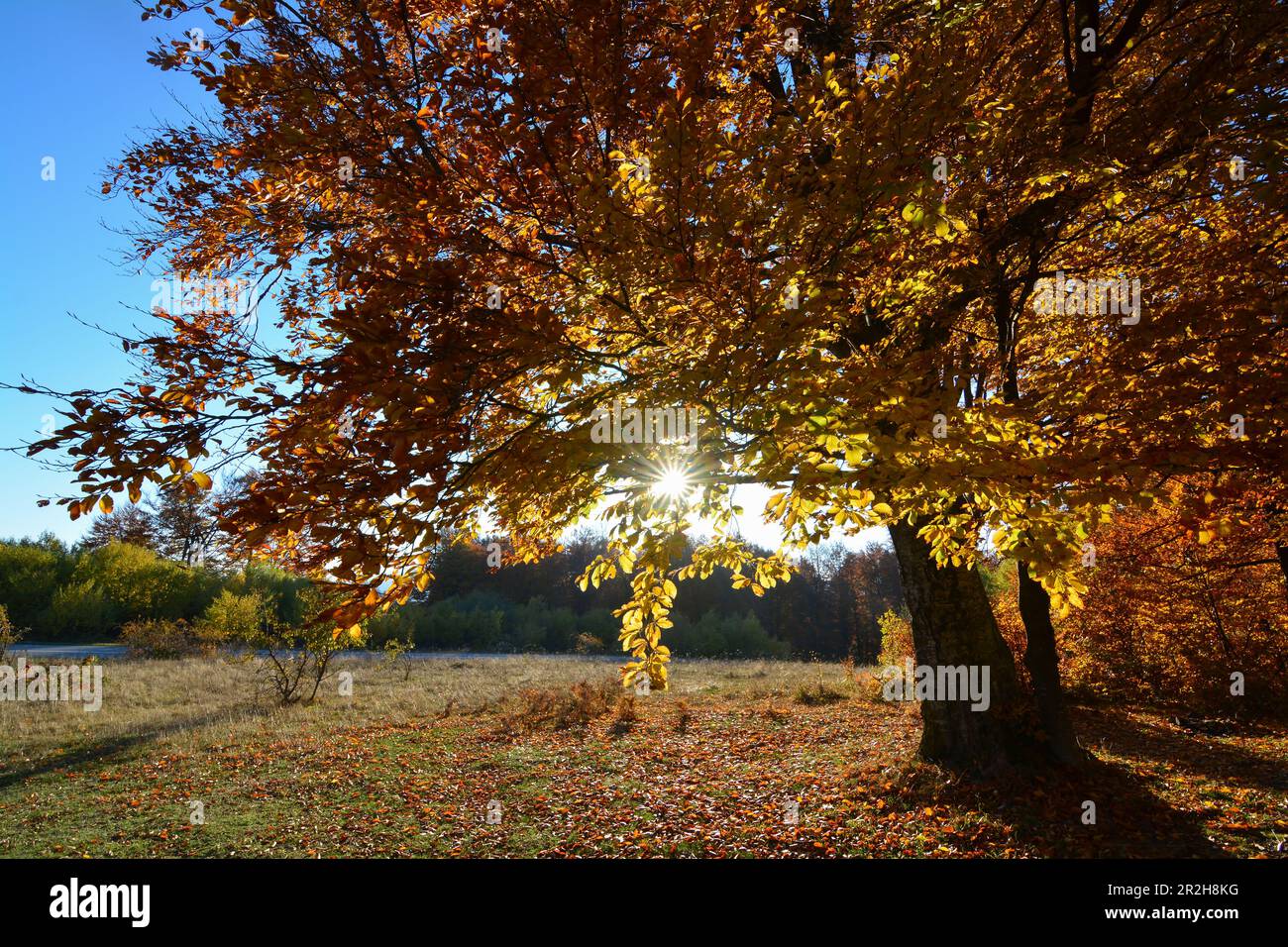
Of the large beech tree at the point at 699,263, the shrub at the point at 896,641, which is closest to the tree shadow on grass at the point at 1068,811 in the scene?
the large beech tree at the point at 699,263

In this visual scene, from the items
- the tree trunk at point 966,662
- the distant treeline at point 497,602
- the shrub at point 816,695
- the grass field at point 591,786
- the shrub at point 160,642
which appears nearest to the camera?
the grass field at point 591,786

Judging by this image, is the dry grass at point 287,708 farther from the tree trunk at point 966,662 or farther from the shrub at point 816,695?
the tree trunk at point 966,662

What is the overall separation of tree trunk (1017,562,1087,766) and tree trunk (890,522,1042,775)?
1.01ft

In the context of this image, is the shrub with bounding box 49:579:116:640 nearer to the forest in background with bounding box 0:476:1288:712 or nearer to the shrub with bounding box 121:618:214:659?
the forest in background with bounding box 0:476:1288:712

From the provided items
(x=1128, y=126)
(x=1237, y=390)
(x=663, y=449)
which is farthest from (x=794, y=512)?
(x=1128, y=126)

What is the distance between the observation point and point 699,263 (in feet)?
12.6

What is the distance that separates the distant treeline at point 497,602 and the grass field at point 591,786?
1300cm

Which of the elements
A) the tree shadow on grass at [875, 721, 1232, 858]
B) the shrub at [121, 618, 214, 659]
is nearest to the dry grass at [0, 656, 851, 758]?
the shrub at [121, 618, 214, 659]

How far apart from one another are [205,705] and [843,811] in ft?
60.6

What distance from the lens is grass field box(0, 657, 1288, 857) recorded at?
6855 mm

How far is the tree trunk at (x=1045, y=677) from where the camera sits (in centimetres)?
848

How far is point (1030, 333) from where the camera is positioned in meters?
8.49


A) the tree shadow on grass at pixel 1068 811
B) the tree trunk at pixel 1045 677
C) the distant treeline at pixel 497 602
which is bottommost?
the distant treeline at pixel 497 602

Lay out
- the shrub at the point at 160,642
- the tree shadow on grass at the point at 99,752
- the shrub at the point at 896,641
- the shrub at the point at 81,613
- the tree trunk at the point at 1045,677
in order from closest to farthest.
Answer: the tree trunk at the point at 1045,677
the tree shadow on grass at the point at 99,752
the shrub at the point at 896,641
the shrub at the point at 160,642
the shrub at the point at 81,613
